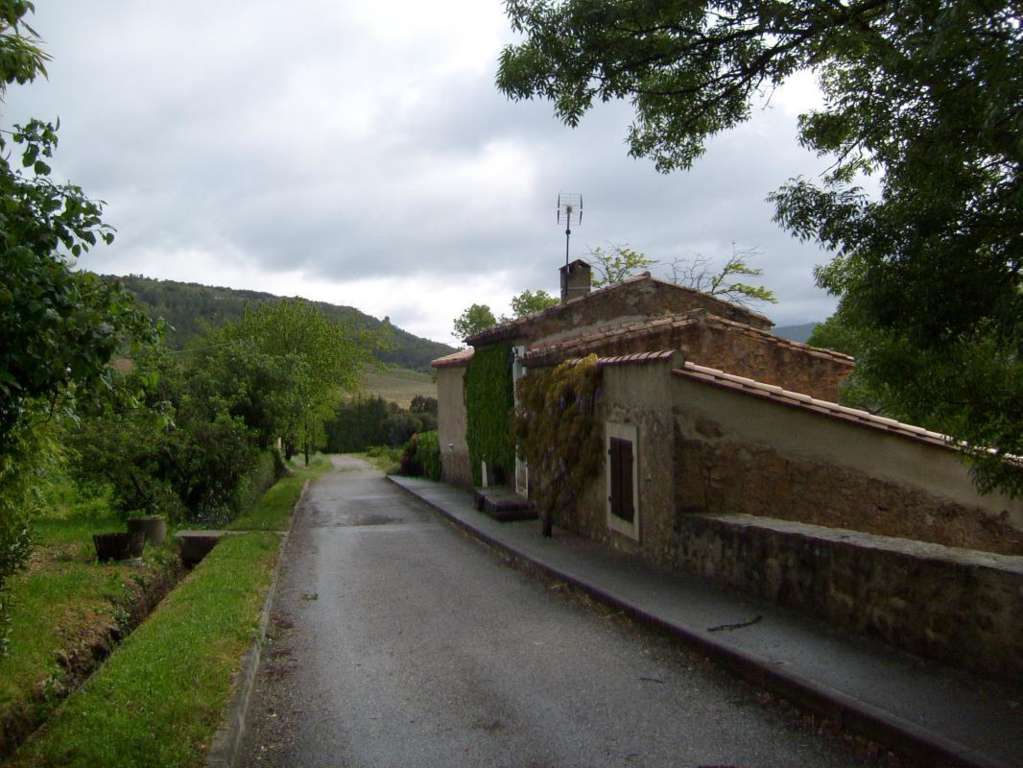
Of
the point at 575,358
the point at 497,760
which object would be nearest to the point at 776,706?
the point at 497,760

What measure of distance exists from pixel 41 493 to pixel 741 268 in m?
39.4

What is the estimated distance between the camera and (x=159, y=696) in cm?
584

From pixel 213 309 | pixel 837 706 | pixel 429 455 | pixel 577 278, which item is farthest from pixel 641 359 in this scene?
pixel 213 309

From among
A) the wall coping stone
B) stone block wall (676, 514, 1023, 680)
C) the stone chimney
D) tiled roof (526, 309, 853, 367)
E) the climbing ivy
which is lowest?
stone block wall (676, 514, 1023, 680)

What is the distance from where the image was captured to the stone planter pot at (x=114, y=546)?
42.0 feet

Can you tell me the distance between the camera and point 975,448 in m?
5.02

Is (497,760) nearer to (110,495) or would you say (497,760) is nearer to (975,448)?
(975,448)

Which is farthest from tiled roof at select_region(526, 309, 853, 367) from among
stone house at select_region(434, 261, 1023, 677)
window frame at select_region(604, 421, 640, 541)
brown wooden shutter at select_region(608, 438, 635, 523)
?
brown wooden shutter at select_region(608, 438, 635, 523)

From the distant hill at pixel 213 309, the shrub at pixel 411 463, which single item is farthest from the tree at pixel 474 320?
the shrub at pixel 411 463

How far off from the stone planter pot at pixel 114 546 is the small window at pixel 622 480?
24.9 ft

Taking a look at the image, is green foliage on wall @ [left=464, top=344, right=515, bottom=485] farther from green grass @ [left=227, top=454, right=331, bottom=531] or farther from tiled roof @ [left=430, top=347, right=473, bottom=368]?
green grass @ [left=227, top=454, right=331, bottom=531]

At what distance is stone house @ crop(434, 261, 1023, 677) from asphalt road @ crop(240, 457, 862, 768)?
4.26 feet

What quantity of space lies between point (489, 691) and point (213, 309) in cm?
9811

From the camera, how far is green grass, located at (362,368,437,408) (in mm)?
79562
